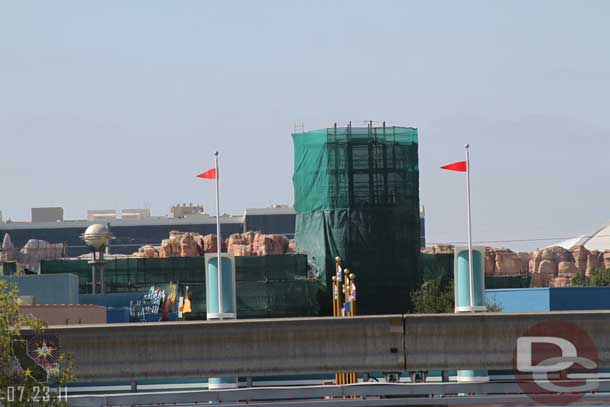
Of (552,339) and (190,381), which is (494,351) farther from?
(190,381)

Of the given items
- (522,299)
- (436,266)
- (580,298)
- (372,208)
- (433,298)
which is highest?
(372,208)

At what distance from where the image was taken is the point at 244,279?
91500 millimetres

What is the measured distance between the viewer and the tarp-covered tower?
88.4 meters

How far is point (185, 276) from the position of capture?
9388 cm

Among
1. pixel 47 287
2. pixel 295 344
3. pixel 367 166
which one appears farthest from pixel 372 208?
pixel 295 344

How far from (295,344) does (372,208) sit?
60.8m

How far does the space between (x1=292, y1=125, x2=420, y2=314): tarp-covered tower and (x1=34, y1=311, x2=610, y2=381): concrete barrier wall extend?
5894 centimetres

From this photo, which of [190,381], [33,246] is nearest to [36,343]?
[190,381]

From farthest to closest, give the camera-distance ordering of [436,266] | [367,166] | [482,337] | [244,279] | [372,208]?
[436,266]
[244,279]
[367,166]
[372,208]
[482,337]

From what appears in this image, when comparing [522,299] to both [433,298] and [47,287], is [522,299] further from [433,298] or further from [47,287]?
[47,287]

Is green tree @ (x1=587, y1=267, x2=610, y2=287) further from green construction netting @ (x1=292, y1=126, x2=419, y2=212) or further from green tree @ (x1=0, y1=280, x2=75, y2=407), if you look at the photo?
green tree @ (x1=0, y1=280, x2=75, y2=407)

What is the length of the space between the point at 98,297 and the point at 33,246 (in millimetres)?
103243

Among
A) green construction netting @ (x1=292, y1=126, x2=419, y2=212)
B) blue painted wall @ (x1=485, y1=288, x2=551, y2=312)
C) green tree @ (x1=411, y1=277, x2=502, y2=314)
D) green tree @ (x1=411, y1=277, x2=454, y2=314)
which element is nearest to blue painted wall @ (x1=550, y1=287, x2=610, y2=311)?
blue painted wall @ (x1=485, y1=288, x2=551, y2=312)

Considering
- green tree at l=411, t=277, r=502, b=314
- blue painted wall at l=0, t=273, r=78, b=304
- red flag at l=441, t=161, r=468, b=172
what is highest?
red flag at l=441, t=161, r=468, b=172
